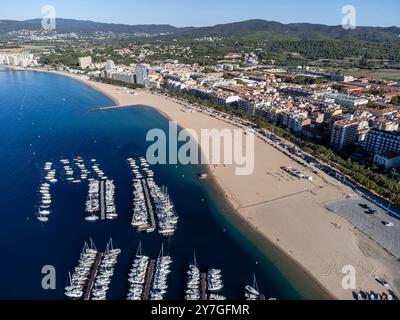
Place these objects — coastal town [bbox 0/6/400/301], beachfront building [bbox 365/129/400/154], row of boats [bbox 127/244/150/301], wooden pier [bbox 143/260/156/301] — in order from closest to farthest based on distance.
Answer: row of boats [bbox 127/244/150/301] → wooden pier [bbox 143/260/156/301] → coastal town [bbox 0/6/400/301] → beachfront building [bbox 365/129/400/154]

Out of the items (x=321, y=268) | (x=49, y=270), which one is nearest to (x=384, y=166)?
(x=321, y=268)

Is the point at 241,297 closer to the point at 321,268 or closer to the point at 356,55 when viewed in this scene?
the point at 321,268

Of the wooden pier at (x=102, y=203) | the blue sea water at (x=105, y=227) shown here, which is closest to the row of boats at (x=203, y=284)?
the blue sea water at (x=105, y=227)

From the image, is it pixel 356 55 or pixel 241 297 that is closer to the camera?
pixel 241 297

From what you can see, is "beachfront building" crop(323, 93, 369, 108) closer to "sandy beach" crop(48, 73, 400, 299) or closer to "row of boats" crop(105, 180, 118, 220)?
"sandy beach" crop(48, 73, 400, 299)

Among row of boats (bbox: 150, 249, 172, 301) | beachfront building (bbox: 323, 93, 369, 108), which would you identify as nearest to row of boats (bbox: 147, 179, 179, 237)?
row of boats (bbox: 150, 249, 172, 301)
